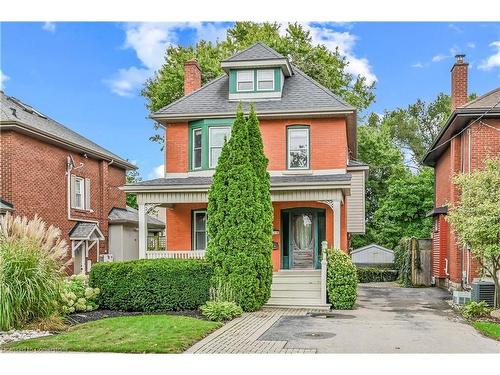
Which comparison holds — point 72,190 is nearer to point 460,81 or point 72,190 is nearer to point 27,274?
point 27,274

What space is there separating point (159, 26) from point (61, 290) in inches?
259

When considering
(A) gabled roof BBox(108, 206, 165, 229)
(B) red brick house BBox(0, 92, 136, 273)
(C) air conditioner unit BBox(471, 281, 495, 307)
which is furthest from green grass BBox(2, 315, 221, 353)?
(A) gabled roof BBox(108, 206, 165, 229)

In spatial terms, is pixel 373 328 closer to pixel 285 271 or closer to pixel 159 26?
pixel 285 271

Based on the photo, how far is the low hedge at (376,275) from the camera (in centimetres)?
2534

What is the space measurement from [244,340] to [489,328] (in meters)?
4.94

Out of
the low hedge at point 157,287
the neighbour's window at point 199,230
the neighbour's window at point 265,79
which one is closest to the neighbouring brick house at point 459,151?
the neighbour's window at point 265,79

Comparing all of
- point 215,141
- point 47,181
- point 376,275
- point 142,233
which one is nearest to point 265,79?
point 215,141

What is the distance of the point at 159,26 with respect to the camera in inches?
533

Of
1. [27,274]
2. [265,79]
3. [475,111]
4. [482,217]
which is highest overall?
[265,79]

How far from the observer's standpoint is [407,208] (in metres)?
31.6

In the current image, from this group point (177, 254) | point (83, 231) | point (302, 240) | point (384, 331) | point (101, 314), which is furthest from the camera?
point (83, 231)

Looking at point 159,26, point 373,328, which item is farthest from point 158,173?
point 373,328

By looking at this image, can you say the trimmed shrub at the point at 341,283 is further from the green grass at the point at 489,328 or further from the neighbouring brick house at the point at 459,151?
the green grass at the point at 489,328

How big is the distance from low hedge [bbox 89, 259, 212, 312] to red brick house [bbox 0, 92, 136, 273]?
3115 mm
